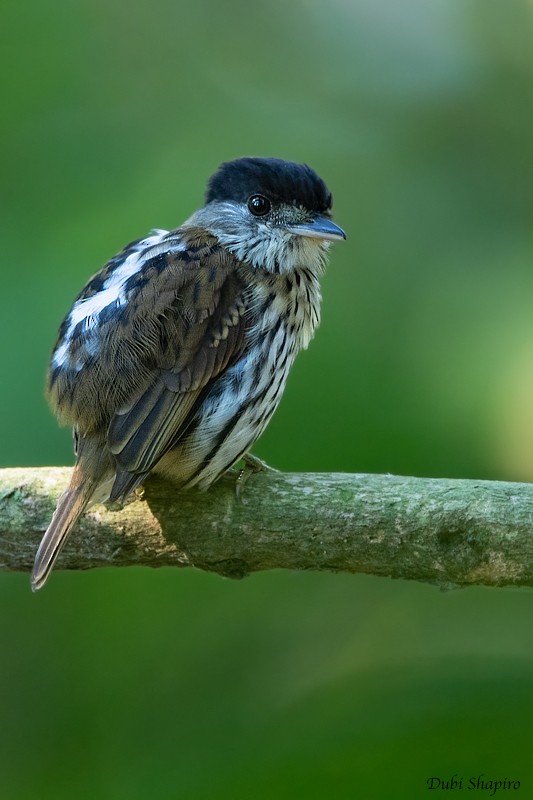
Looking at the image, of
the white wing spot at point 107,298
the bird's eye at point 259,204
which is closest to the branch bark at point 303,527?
the white wing spot at point 107,298

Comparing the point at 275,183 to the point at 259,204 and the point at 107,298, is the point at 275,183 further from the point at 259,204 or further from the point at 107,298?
the point at 107,298

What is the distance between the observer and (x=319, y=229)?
3.10 metres

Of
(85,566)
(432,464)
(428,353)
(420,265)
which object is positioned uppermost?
(420,265)

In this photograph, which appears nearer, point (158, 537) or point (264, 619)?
point (158, 537)

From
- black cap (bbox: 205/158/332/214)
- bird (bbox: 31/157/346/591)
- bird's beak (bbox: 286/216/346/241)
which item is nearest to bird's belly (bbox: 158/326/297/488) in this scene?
bird (bbox: 31/157/346/591)

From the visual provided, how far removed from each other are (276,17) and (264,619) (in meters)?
2.65

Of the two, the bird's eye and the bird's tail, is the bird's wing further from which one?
the bird's eye

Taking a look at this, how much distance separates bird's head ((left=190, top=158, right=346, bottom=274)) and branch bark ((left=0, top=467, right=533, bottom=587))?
73cm

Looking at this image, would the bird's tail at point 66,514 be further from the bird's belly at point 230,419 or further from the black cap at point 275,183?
the black cap at point 275,183

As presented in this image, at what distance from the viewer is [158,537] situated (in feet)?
8.85

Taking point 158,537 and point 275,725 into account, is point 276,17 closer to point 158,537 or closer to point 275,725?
point 158,537

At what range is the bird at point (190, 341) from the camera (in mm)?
2645

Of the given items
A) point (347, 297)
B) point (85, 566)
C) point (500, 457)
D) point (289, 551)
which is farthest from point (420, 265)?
point (85, 566)

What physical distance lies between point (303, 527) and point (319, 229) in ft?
3.26
